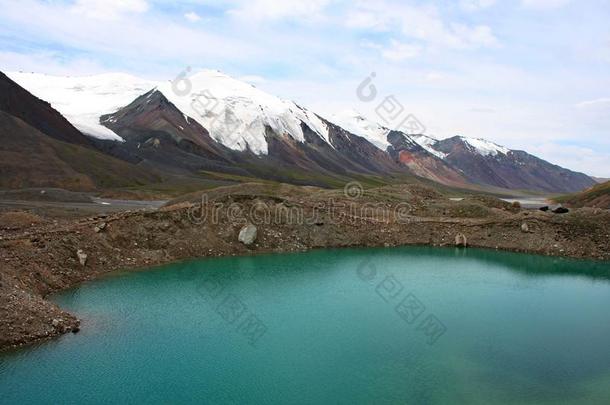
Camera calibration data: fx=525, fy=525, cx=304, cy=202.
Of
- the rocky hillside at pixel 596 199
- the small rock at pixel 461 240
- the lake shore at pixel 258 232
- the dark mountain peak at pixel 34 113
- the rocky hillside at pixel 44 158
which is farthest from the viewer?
the dark mountain peak at pixel 34 113

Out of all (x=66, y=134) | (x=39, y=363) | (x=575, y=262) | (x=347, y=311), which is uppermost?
(x=66, y=134)

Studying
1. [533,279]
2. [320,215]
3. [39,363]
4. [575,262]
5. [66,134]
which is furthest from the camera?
[66,134]

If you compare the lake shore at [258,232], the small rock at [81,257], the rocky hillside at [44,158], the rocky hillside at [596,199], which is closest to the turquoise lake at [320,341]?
the lake shore at [258,232]

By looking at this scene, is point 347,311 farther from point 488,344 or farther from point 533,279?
point 533,279

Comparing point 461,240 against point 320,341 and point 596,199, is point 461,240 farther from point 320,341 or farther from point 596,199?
point 596,199

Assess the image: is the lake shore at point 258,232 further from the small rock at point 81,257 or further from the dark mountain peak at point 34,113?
the dark mountain peak at point 34,113

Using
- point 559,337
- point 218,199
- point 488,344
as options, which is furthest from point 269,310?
point 218,199
